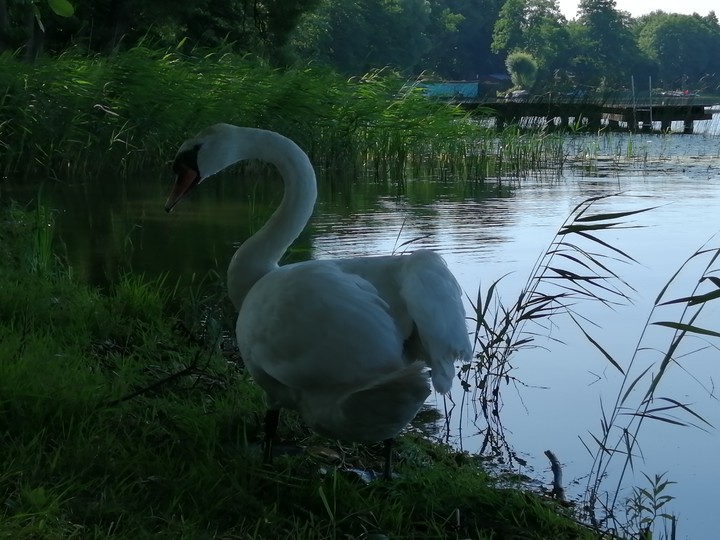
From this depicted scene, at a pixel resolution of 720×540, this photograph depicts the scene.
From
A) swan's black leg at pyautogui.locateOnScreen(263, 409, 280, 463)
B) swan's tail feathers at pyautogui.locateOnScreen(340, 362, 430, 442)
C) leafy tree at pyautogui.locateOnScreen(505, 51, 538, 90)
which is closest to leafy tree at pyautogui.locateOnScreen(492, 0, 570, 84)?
leafy tree at pyautogui.locateOnScreen(505, 51, 538, 90)

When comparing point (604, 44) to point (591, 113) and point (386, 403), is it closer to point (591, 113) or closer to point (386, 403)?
point (591, 113)

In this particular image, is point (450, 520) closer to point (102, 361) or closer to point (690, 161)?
point (102, 361)

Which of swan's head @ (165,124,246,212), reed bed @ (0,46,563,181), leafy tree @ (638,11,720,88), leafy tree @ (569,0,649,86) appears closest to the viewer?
swan's head @ (165,124,246,212)

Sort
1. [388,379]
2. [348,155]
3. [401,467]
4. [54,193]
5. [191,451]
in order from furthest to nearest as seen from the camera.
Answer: [348,155]
[54,193]
[401,467]
[191,451]
[388,379]

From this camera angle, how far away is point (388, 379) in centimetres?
306

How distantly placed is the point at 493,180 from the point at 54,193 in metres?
6.99

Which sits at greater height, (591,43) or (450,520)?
(591,43)

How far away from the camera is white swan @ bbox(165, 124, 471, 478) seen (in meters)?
3.19

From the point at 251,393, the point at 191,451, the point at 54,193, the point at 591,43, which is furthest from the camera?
the point at 591,43

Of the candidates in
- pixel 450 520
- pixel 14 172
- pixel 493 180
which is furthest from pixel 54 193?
pixel 450 520

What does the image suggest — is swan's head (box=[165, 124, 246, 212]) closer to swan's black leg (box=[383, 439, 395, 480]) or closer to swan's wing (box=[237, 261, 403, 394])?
swan's wing (box=[237, 261, 403, 394])

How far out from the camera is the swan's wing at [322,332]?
10.5 feet

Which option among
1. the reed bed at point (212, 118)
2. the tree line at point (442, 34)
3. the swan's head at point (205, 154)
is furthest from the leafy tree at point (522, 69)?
the swan's head at point (205, 154)

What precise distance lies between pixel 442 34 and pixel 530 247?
10223 cm
